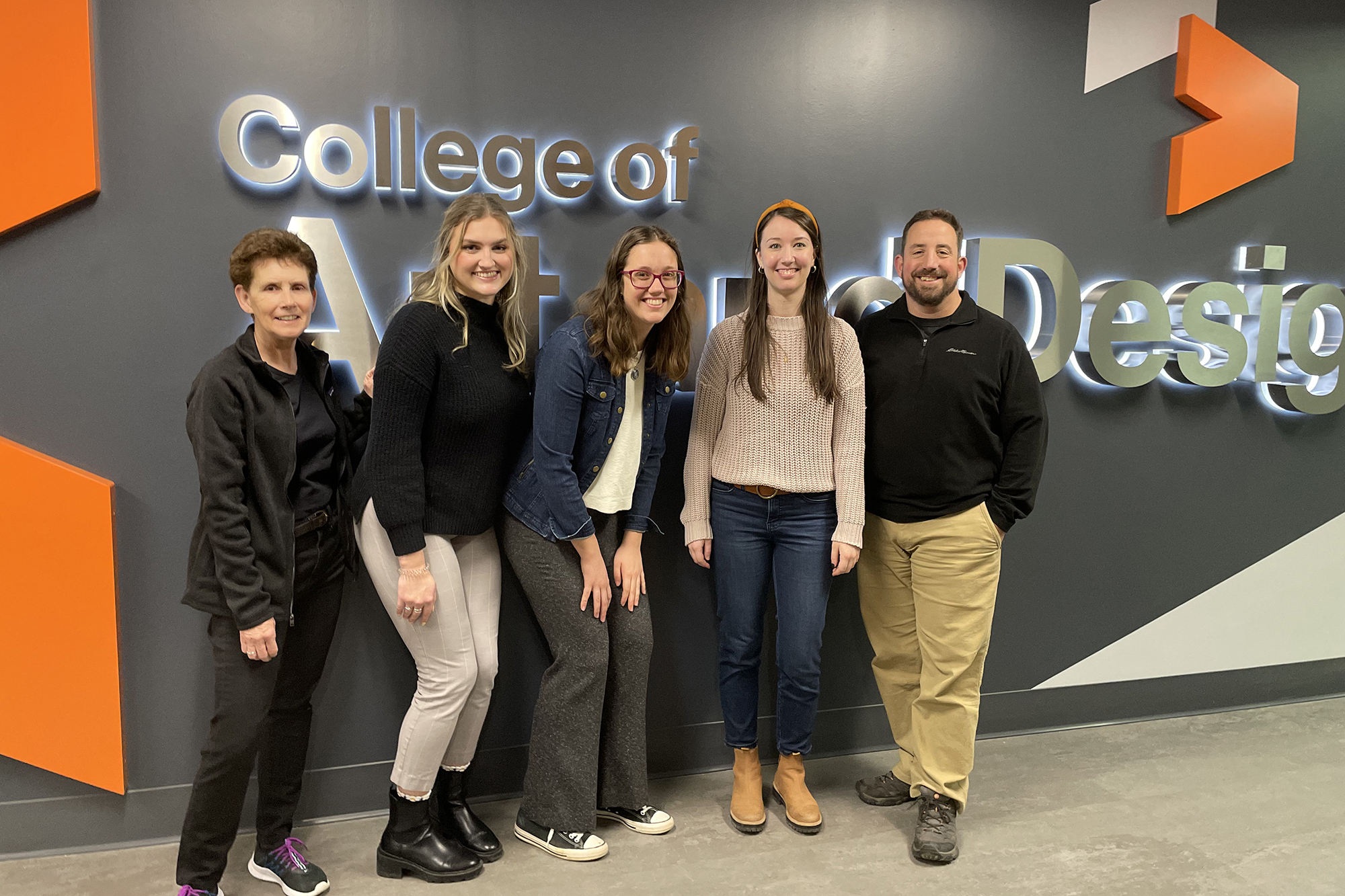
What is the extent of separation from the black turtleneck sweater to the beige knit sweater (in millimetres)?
610

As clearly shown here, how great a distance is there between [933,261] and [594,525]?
4.04 feet

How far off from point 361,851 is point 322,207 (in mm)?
1831

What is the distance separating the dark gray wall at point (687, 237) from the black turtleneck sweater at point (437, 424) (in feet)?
1.58

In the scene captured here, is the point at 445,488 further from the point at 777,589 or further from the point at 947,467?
the point at 947,467

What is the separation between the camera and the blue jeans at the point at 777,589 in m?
2.60

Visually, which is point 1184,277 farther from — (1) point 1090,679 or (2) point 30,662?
(2) point 30,662

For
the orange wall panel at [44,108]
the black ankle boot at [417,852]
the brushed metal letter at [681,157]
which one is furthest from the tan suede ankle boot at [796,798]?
the orange wall panel at [44,108]

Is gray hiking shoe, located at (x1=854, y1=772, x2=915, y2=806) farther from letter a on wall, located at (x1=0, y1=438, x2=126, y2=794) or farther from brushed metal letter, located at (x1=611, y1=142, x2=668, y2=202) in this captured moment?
letter a on wall, located at (x1=0, y1=438, x2=126, y2=794)

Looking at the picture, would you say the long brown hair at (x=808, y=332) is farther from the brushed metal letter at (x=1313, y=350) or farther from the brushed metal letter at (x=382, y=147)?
the brushed metal letter at (x=1313, y=350)

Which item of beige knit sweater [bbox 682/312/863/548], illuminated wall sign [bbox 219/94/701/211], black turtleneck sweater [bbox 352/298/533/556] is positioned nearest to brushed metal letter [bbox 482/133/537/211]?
illuminated wall sign [bbox 219/94/701/211]

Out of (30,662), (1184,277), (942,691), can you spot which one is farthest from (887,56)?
(30,662)

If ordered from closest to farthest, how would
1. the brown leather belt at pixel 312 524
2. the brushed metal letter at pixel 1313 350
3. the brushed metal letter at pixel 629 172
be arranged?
the brown leather belt at pixel 312 524, the brushed metal letter at pixel 629 172, the brushed metal letter at pixel 1313 350

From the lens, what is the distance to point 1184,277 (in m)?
3.40

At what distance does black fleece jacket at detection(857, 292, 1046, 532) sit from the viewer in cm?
259
